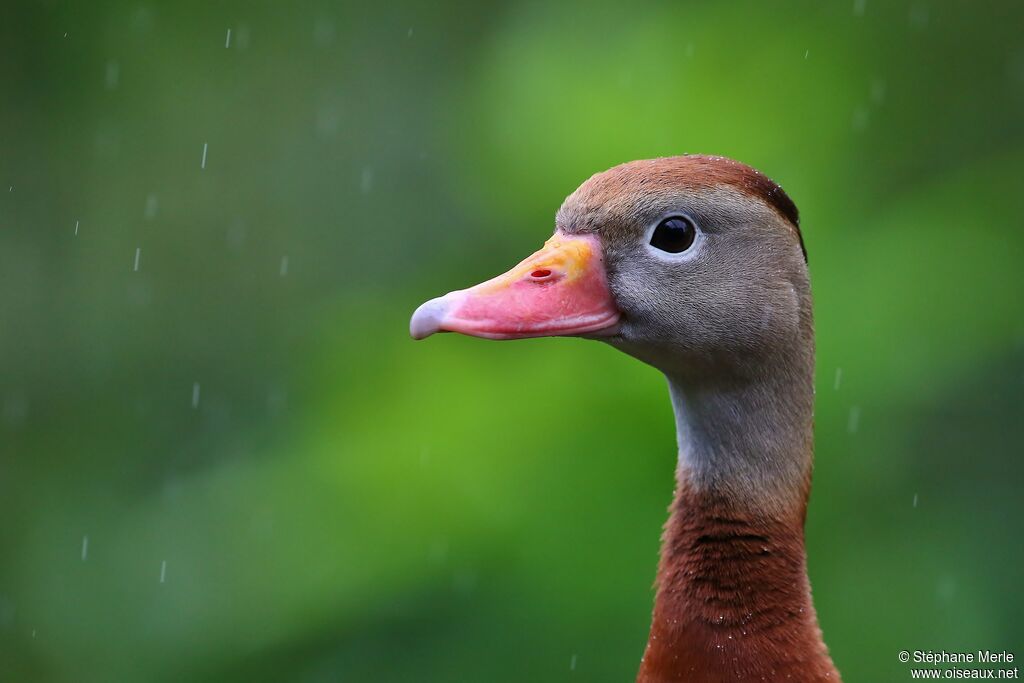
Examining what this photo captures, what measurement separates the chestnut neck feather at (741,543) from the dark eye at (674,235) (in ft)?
0.73

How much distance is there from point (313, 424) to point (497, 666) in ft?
3.21

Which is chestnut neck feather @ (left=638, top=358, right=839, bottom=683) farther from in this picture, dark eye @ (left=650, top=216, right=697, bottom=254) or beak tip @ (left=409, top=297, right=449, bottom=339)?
beak tip @ (left=409, top=297, right=449, bottom=339)

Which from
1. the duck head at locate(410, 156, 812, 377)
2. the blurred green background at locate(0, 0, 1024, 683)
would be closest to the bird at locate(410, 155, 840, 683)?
the duck head at locate(410, 156, 812, 377)

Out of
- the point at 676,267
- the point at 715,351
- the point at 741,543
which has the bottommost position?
the point at 741,543

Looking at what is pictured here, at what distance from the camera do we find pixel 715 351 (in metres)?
1.82

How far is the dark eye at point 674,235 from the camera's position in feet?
5.89

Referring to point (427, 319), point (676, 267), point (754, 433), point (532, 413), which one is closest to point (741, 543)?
point (754, 433)

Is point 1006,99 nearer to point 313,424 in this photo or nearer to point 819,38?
point 819,38

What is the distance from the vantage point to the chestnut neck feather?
70.8 inches

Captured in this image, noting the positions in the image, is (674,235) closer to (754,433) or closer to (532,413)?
(754,433)

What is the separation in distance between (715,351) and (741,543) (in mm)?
301

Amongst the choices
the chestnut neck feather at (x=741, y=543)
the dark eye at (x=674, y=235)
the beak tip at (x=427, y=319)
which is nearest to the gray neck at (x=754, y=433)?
the chestnut neck feather at (x=741, y=543)

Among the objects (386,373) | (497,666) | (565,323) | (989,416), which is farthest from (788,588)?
(989,416)

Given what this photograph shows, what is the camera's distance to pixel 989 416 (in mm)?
3686
